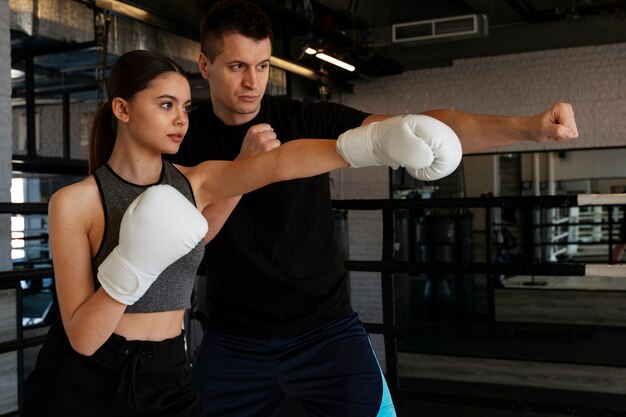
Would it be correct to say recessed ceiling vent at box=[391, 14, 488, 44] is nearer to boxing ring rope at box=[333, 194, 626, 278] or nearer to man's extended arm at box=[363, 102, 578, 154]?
boxing ring rope at box=[333, 194, 626, 278]

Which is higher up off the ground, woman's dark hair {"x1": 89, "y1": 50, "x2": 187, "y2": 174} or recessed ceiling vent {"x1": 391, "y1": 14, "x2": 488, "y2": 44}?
recessed ceiling vent {"x1": 391, "y1": 14, "x2": 488, "y2": 44}

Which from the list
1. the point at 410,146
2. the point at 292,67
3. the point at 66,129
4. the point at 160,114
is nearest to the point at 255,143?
the point at 160,114

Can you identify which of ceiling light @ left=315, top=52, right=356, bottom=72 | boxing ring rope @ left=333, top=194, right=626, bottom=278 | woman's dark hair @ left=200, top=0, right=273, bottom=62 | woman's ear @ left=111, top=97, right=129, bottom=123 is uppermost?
ceiling light @ left=315, top=52, right=356, bottom=72

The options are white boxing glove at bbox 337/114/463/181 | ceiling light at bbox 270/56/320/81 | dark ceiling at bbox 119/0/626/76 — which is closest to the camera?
white boxing glove at bbox 337/114/463/181

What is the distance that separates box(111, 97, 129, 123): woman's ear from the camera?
1.50 meters

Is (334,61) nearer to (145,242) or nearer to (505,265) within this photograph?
(505,265)

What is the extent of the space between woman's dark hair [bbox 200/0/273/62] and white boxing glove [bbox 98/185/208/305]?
0.66 meters

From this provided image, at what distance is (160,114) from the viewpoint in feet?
4.88

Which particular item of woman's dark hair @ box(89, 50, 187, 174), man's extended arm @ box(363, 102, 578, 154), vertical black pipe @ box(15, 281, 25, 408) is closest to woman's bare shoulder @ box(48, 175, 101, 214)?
woman's dark hair @ box(89, 50, 187, 174)

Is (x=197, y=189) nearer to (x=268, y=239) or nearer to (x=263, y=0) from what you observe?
(x=268, y=239)

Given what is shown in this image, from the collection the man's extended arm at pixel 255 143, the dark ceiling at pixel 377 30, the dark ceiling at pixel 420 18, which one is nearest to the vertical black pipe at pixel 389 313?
the man's extended arm at pixel 255 143

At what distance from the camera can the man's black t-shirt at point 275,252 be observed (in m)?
1.90

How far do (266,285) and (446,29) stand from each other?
4.70 meters

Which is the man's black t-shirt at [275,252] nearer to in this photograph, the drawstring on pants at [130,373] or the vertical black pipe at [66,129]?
the drawstring on pants at [130,373]
